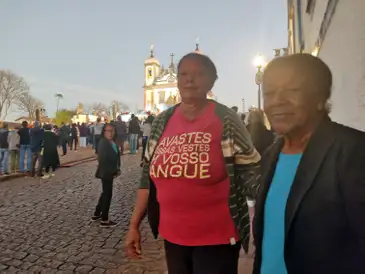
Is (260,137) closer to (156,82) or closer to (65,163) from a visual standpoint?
(65,163)

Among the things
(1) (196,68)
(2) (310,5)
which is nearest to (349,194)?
(1) (196,68)

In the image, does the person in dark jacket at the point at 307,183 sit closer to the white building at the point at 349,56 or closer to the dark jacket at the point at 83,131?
the white building at the point at 349,56

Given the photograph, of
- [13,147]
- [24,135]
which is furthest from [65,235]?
[13,147]

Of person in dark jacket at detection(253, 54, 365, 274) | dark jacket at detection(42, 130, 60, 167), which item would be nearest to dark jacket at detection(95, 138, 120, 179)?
person in dark jacket at detection(253, 54, 365, 274)

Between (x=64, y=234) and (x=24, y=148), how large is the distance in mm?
7792

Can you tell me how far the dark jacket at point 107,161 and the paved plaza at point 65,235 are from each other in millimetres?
904

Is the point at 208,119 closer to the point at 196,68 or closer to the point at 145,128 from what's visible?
the point at 196,68

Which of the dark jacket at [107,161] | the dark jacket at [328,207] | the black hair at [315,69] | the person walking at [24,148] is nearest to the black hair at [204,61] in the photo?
the black hair at [315,69]

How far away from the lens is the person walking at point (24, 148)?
1182 centimetres

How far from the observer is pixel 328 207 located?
3.71 feet

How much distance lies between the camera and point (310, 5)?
19.6 feet

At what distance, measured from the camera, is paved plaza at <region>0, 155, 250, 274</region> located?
13.5 feet

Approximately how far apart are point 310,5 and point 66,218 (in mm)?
5963

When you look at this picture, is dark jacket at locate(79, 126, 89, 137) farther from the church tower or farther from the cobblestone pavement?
the church tower
